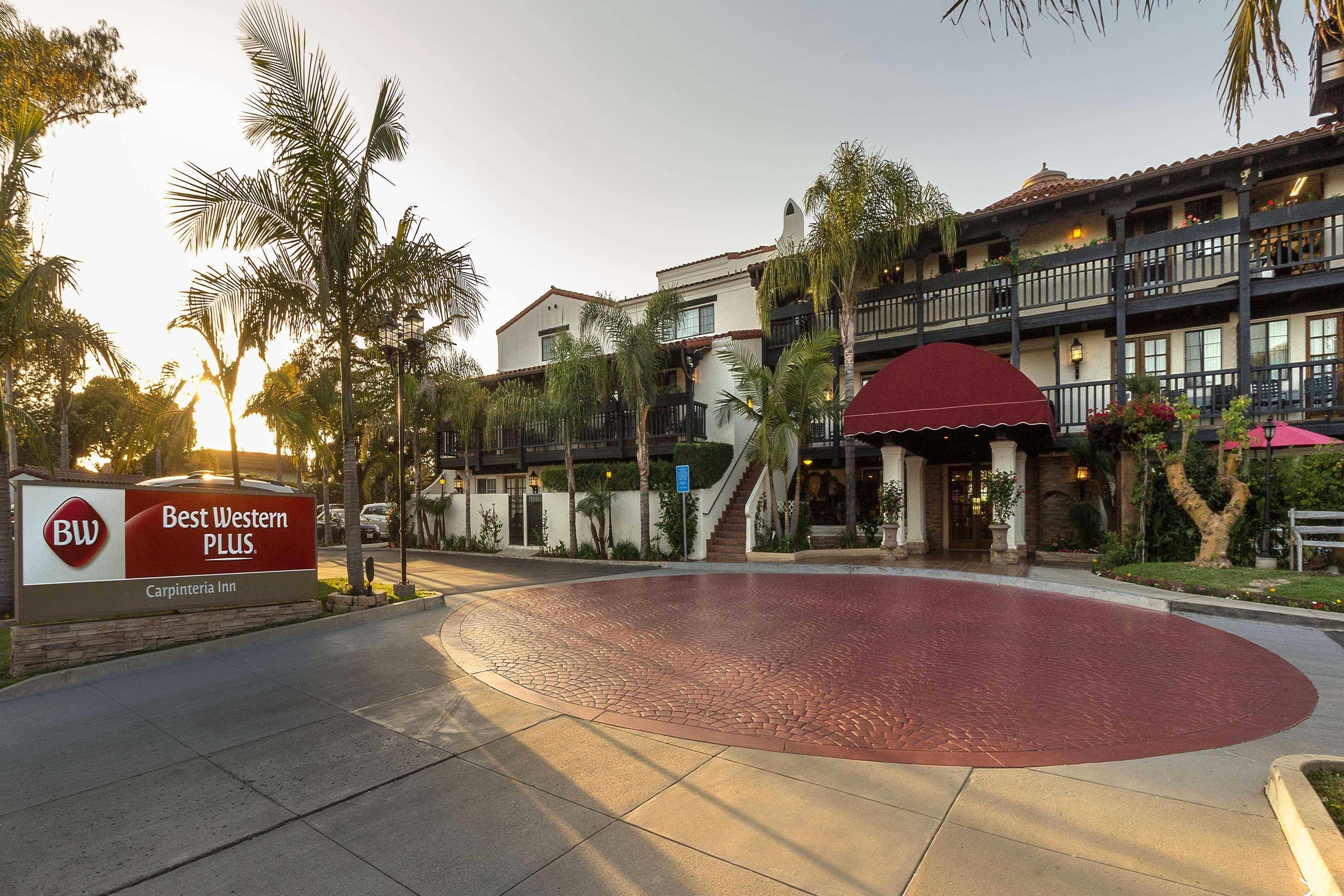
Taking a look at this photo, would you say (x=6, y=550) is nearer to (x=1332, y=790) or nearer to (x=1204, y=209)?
(x=1332, y=790)

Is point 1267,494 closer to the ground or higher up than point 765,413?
closer to the ground

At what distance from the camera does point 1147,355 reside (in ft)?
53.2

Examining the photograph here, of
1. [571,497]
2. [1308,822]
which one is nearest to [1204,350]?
[1308,822]

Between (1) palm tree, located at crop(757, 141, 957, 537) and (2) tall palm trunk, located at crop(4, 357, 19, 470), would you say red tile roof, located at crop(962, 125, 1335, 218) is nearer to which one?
(1) palm tree, located at crop(757, 141, 957, 537)

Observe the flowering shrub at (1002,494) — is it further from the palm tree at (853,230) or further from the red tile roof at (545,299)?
the red tile roof at (545,299)

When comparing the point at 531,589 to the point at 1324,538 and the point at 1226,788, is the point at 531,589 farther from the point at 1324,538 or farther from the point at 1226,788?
the point at 1324,538

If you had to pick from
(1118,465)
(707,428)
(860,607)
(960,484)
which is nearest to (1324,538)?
(1118,465)

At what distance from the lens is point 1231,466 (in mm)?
11469

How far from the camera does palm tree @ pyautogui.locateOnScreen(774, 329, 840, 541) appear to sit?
53.6 ft

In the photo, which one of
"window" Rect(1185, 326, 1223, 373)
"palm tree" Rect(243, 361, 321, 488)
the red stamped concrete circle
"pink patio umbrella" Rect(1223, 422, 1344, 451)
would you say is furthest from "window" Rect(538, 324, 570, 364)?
"pink patio umbrella" Rect(1223, 422, 1344, 451)

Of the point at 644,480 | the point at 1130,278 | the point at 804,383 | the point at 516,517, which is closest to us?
the point at 1130,278

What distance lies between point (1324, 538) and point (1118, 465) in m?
3.74

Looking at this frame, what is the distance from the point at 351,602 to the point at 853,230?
1537 cm

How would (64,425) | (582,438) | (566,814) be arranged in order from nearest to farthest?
(566,814) → (582,438) → (64,425)
